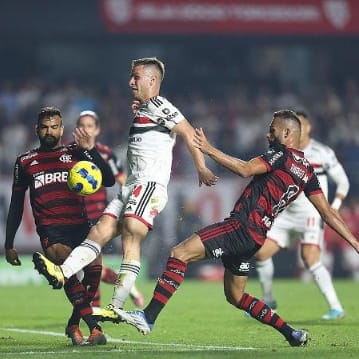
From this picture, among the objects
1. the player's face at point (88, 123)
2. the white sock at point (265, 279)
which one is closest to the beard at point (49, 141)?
the player's face at point (88, 123)

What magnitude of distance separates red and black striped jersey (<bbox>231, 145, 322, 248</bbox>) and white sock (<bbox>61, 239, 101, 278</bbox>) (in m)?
1.22

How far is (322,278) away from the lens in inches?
600

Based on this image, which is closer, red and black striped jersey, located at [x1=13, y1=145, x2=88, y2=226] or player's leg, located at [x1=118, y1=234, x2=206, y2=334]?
player's leg, located at [x1=118, y1=234, x2=206, y2=334]

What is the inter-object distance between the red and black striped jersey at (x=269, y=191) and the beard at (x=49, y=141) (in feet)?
5.76

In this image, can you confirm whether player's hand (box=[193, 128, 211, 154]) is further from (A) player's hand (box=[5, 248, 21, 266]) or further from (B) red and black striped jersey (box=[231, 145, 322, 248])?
(A) player's hand (box=[5, 248, 21, 266])

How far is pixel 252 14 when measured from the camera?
88.6 ft

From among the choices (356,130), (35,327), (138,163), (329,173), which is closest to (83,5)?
(356,130)

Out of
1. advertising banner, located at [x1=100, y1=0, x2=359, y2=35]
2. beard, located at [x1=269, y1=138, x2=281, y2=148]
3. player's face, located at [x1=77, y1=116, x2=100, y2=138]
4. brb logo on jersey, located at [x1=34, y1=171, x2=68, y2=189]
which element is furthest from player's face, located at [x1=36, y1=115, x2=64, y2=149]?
advertising banner, located at [x1=100, y1=0, x2=359, y2=35]

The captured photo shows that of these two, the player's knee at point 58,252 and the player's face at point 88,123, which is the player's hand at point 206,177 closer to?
the player's knee at point 58,252

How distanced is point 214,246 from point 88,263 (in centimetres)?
112

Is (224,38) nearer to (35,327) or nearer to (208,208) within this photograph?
(208,208)

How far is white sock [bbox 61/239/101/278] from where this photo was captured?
1051 centimetres

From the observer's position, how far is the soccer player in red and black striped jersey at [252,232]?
34.0 ft

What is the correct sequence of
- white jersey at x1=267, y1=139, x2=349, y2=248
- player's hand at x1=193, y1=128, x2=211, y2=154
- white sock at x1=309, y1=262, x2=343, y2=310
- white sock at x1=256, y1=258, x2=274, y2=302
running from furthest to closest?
white jersey at x1=267, y1=139, x2=349, y2=248, white sock at x1=256, y1=258, x2=274, y2=302, white sock at x1=309, y1=262, x2=343, y2=310, player's hand at x1=193, y1=128, x2=211, y2=154
